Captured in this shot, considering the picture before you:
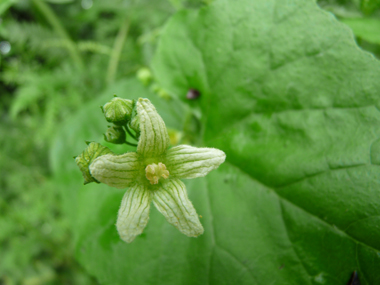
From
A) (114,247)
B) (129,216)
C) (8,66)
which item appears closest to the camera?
(129,216)

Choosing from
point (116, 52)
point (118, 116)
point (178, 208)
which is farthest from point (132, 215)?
point (116, 52)

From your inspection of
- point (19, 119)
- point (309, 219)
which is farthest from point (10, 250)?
point (309, 219)

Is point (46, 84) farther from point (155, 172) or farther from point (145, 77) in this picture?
point (155, 172)

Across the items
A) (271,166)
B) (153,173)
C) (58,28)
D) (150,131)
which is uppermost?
(58,28)

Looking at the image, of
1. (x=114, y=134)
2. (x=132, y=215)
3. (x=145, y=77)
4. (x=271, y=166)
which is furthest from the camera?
(x=145, y=77)

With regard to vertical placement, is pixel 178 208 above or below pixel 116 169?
below

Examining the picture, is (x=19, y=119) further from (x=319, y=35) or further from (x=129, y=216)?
(x=319, y=35)
